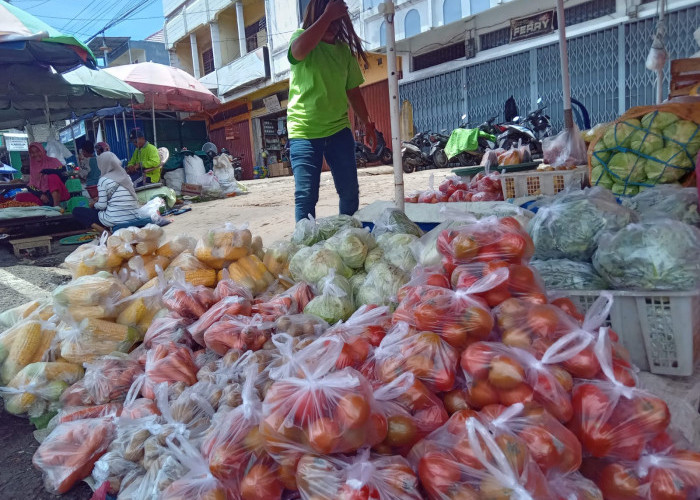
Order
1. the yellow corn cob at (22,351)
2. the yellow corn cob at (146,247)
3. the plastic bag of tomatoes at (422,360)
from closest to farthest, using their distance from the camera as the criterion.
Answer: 1. the plastic bag of tomatoes at (422,360)
2. the yellow corn cob at (22,351)
3. the yellow corn cob at (146,247)

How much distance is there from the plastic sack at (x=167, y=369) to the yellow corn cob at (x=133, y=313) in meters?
0.60

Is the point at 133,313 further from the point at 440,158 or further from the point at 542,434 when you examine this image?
the point at 440,158

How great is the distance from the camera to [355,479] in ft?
3.56

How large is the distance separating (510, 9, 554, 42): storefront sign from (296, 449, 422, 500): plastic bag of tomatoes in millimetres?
11460

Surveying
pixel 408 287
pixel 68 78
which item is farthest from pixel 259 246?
pixel 68 78

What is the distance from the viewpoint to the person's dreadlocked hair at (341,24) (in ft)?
11.0

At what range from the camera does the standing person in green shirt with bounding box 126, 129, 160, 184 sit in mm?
10555

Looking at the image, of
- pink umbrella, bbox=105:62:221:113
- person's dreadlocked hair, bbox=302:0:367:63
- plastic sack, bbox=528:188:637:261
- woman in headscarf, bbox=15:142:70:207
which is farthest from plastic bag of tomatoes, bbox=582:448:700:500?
pink umbrella, bbox=105:62:221:113

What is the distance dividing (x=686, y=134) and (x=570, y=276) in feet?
6.59

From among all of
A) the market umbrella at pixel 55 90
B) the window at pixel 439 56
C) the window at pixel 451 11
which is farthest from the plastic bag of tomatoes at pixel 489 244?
the window at pixel 439 56

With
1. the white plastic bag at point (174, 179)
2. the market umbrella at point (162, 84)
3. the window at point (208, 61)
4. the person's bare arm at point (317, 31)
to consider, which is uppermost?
the window at point (208, 61)

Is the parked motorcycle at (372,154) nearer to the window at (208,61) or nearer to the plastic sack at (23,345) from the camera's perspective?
the plastic sack at (23,345)

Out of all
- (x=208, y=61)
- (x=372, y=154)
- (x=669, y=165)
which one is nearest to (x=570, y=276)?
(x=669, y=165)

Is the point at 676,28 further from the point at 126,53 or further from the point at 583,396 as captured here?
the point at 126,53
